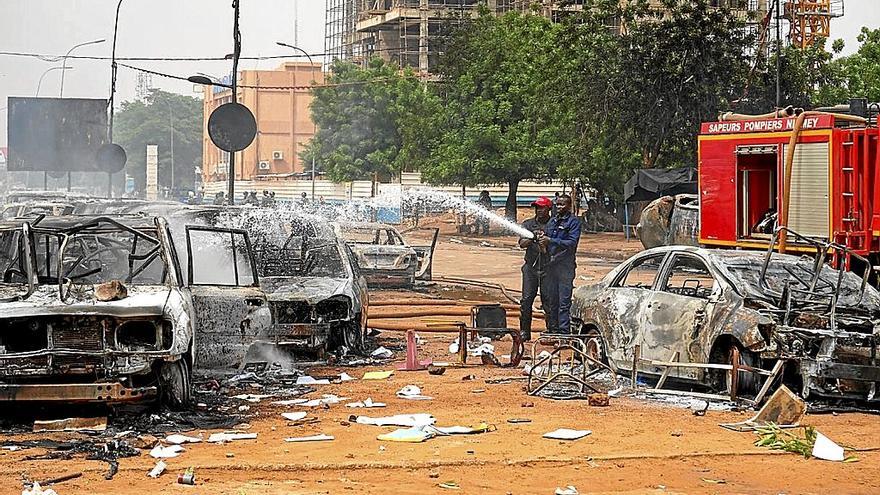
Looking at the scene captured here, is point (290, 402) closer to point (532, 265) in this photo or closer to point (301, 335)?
point (301, 335)

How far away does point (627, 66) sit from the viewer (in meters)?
35.2

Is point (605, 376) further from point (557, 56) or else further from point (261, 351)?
point (557, 56)

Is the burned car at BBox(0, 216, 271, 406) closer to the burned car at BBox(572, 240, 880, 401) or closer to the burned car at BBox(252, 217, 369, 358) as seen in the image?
the burned car at BBox(252, 217, 369, 358)

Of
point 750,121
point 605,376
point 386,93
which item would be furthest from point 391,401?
point 386,93

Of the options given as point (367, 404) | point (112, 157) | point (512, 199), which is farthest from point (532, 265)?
point (512, 199)

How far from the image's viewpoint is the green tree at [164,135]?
117m

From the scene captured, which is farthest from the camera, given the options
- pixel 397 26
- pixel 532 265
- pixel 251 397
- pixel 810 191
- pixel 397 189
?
pixel 397 26

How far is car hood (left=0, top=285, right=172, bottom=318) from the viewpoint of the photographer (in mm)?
9125

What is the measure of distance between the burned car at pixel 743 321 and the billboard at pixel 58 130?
1315 inches

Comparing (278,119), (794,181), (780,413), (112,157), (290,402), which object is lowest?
(290,402)

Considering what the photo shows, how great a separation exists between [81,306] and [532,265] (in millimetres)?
6737

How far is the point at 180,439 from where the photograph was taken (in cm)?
874

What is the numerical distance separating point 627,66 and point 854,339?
84.7ft

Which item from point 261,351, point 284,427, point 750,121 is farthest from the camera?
point 750,121
